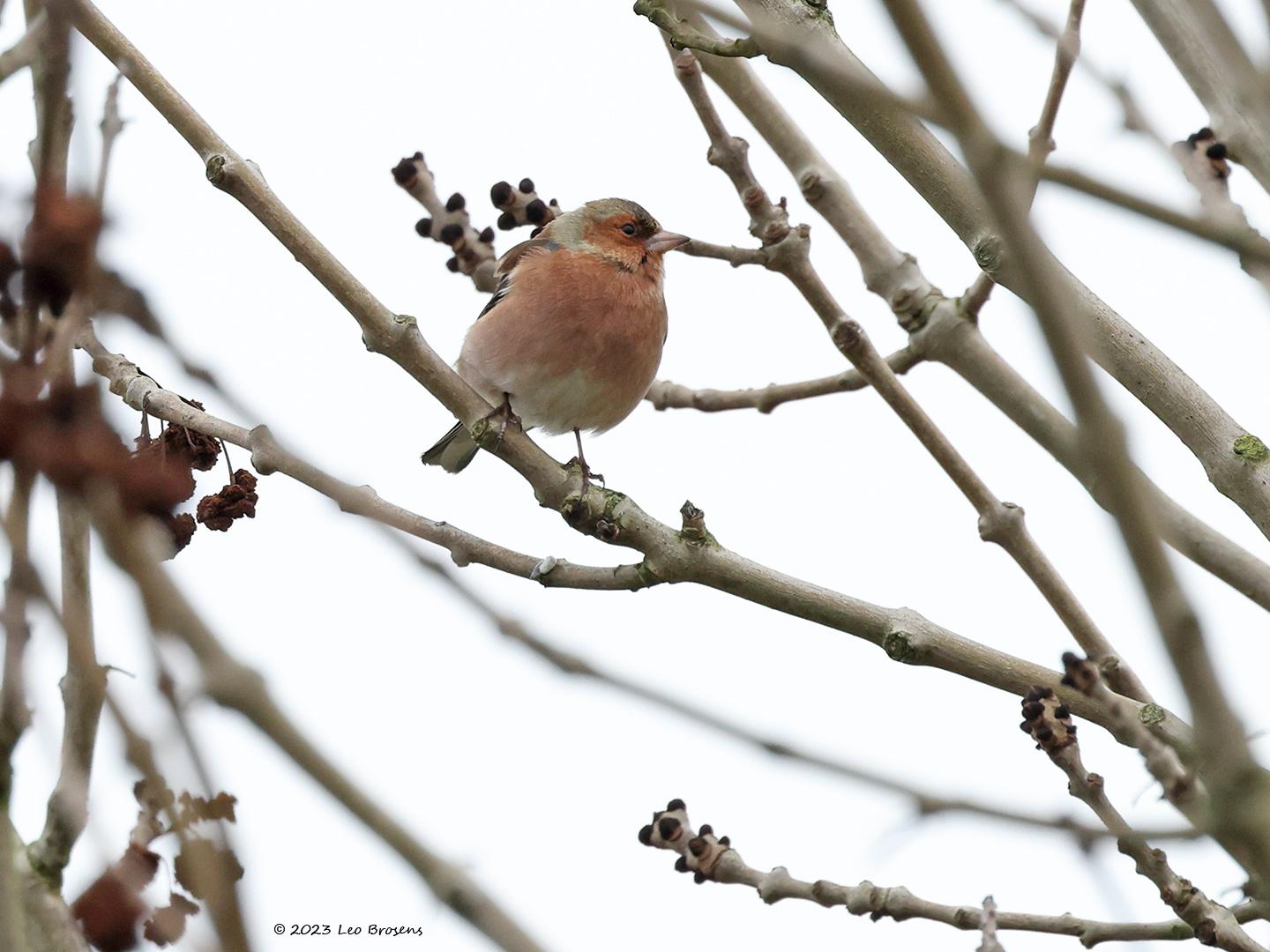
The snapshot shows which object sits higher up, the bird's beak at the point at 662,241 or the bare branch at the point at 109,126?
the bird's beak at the point at 662,241

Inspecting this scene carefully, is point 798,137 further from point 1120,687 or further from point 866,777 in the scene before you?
point 866,777

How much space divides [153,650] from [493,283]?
3.36 m

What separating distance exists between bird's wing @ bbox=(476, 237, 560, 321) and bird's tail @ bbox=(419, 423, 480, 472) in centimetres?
56

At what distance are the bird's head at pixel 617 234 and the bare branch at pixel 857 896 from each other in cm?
347

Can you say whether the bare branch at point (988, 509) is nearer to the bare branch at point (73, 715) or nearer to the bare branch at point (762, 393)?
the bare branch at point (762, 393)

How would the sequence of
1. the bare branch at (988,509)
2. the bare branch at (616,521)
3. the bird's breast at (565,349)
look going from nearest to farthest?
1. the bare branch at (616,521)
2. the bare branch at (988,509)
3. the bird's breast at (565,349)

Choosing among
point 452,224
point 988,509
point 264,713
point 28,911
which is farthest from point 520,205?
point 264,713

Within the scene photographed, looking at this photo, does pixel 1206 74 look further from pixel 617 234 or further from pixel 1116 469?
pixel 617 234

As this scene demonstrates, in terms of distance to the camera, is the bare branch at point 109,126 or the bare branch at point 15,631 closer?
the bare branch at point 15,631

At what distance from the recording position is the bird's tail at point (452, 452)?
6668 mm

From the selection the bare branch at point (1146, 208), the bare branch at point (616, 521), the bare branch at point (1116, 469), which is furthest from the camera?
the bare branch at point (616, 521)

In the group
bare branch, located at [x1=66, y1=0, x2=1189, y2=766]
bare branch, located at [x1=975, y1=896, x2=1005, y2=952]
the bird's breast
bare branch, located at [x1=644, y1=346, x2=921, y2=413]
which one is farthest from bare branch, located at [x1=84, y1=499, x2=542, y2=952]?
the bird's breast

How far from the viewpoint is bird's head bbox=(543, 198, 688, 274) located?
6.70m

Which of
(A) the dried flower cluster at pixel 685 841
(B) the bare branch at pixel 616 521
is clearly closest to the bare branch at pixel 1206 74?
(B) the bare branch at pixel 616 521
